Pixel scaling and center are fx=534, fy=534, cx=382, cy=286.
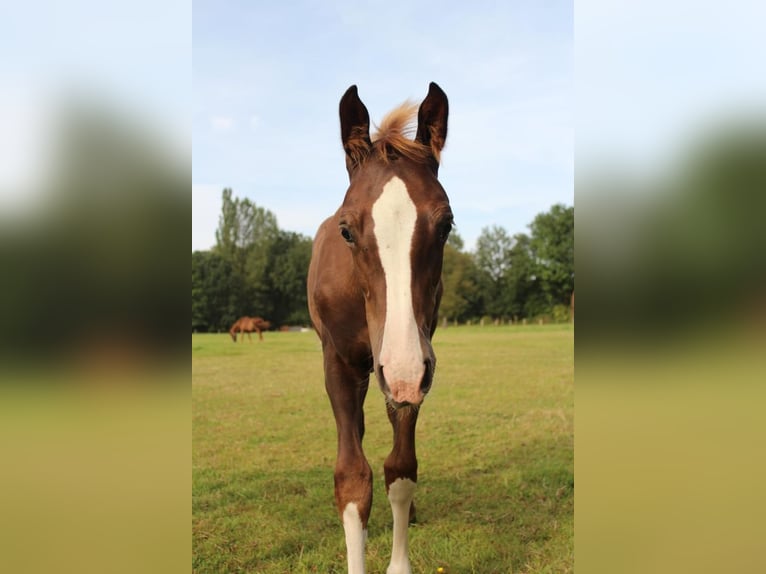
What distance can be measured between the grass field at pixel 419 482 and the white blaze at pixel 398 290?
3.78ft

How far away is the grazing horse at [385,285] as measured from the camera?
2.44m

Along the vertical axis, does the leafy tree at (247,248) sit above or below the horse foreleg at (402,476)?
above

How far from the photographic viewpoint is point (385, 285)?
8.44 feet

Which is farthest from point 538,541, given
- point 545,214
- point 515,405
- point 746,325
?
point 545,214

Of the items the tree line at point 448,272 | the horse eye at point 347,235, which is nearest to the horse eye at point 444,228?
the horse eye at point 347,235

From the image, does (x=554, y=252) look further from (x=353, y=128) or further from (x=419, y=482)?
(x=353, y=128)

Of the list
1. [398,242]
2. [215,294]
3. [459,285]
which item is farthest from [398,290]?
[459,285]

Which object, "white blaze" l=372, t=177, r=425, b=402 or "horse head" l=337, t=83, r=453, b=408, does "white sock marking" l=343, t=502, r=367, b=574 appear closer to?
"horse head" l=337, t=83, r=453, b=408

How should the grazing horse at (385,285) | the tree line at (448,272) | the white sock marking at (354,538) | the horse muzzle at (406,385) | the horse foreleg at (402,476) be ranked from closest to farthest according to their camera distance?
the horse muzzle at (406,385) < the grazing horse at (385,285) < the white sock marking at (354,538) < the horse foreleg at (402,476) < the tree line at (448,272)

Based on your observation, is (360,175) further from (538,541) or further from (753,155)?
(538,541)

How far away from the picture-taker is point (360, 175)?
296 cm

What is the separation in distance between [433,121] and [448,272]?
50.8 meters

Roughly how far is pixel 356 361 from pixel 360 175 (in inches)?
50.8

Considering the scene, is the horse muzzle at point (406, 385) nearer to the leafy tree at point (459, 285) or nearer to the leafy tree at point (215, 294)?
the leafy tree at point (215, 294)
